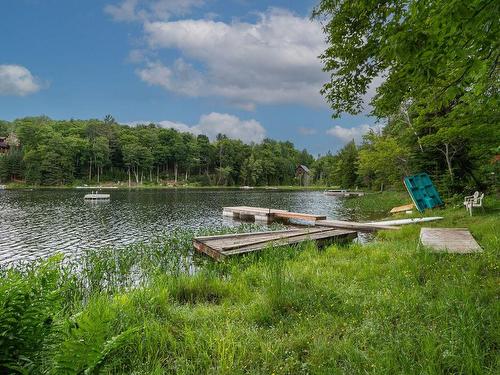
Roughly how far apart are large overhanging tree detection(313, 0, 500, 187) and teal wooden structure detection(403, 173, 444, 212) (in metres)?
7.78

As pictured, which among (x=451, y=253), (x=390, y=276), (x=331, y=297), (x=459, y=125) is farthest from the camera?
(x=459, y=125)

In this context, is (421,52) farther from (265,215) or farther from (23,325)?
(265,215)

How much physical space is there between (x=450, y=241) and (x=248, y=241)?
6.35 metres

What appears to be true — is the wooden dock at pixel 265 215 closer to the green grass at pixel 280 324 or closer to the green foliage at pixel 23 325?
the green grass at pixel 280 324

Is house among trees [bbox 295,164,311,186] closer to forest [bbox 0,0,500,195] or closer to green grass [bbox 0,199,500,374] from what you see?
forest [bbox 0,0,500,195]

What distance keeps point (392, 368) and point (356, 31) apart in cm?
771

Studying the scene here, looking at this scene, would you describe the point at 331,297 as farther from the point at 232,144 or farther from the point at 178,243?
the point at 232,144

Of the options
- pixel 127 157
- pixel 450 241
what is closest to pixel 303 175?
pixel 127 157

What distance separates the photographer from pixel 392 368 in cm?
302

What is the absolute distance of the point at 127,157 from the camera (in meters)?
95.6

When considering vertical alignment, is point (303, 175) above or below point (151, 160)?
below

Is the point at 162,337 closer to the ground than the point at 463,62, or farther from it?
closer to the ground

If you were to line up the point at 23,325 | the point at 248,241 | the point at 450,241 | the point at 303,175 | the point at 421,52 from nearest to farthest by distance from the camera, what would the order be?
the point at 23,325 < the point at 421,52 < the point at 450,241 < the point at 248,241 < the point at 303,175

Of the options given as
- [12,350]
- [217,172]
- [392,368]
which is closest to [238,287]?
[392,368]
